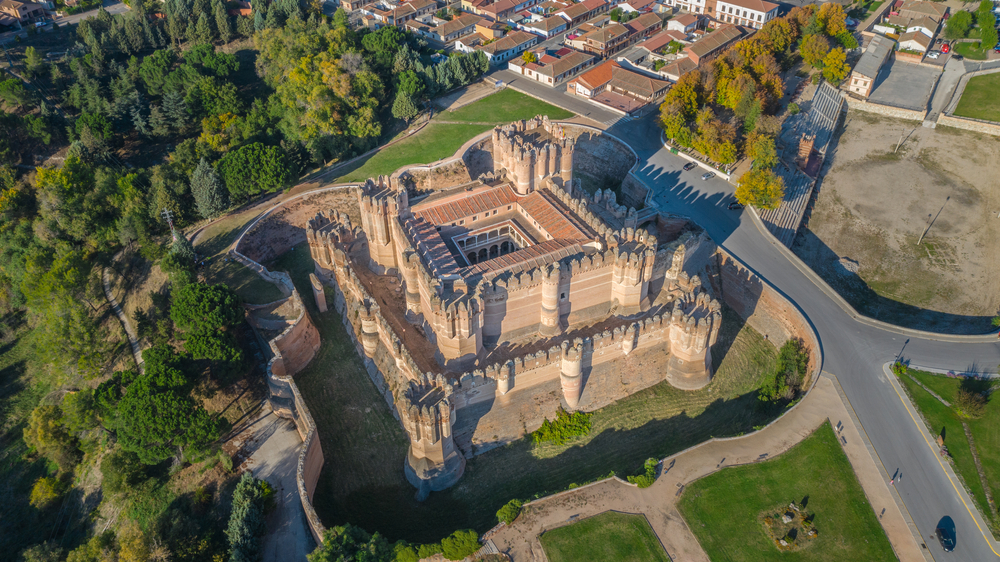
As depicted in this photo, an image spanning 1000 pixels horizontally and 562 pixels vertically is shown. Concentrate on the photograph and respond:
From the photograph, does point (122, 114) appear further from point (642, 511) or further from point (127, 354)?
point (642, 511)

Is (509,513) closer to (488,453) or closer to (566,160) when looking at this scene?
(488,453)

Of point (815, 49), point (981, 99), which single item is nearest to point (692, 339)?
point (815, 49)

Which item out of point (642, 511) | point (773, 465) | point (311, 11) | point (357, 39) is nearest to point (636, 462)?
point (642, 511)

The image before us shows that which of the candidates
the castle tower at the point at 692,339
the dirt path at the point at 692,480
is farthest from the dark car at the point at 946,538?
the castle tower at the point at 692,339

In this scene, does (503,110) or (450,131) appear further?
(503,110)

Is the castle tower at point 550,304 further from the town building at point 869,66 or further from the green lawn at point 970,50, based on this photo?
the green lawn at point 970,50

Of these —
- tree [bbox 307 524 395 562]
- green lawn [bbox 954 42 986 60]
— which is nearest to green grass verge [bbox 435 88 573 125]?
tree [bbox 307 524 395 562]

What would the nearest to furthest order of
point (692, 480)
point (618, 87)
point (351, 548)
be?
point (351, 548) → point (692, 480) → point (618, 87)
